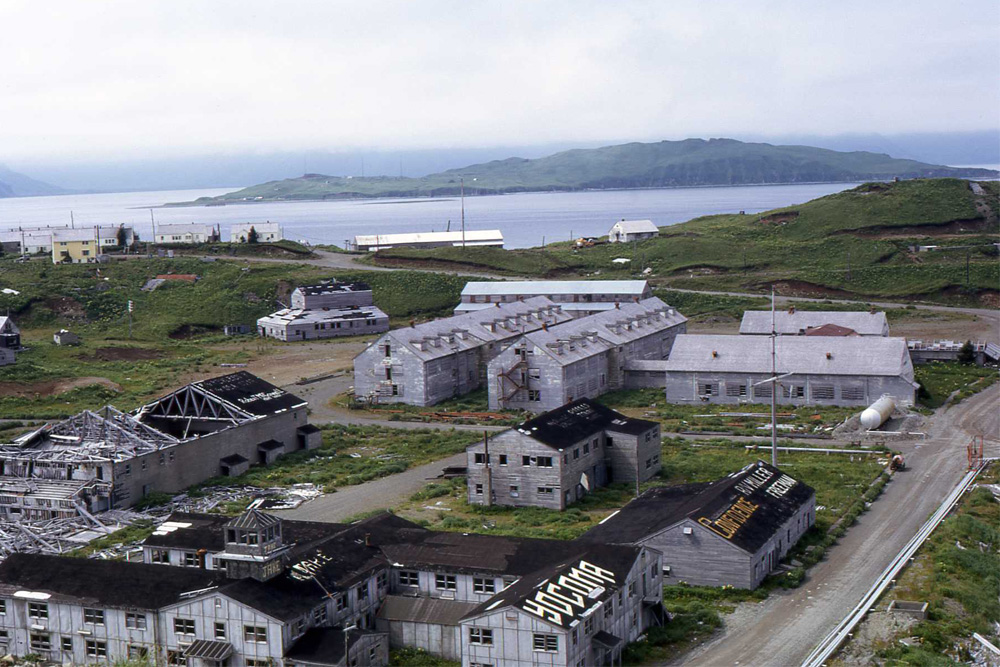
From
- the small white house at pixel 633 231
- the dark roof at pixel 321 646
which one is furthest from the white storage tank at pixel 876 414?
the small white house at pixel 633 231

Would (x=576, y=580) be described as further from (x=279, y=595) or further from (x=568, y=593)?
(x=279, y=595)

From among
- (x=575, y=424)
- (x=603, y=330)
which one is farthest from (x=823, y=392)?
(x=575, y=424)

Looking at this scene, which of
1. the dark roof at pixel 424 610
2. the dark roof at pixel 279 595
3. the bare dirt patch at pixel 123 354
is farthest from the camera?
the bare dirt patch at pixel 123 354

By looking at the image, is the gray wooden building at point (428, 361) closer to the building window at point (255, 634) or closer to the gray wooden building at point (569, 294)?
the gray wooden building at point (569, 294)

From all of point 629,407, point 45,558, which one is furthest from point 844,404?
point 45,558

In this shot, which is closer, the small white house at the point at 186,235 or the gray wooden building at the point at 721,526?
the gray wooden building at the point at 721,526
